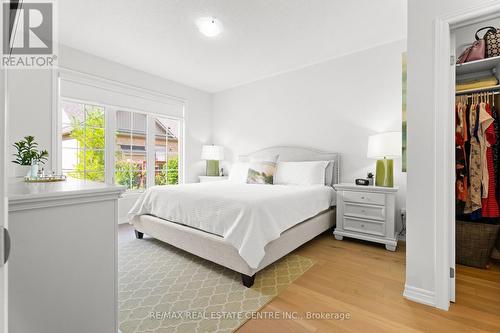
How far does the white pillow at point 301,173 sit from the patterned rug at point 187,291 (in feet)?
3.89

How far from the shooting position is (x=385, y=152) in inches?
105

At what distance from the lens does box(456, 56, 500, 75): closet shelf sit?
77.9 inches

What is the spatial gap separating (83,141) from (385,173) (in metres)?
4.22

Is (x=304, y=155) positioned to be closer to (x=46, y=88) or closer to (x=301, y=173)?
(x=301, y=173)

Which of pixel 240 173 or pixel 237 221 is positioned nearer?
pixel 237 221

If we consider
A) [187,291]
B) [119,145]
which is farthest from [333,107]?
[119,145]

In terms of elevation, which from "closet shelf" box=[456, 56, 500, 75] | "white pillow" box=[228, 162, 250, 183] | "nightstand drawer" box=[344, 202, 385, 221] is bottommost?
"nightstand drawer" box=[344, 202, 385, 221]

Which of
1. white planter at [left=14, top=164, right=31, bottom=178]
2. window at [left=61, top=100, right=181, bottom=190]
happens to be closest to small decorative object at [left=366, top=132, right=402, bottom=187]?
white planter at [left=14, top=164, right=31, bottom=178]

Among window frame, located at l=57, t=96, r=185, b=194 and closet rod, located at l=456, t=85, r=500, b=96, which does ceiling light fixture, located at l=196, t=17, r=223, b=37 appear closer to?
window frame, located at l=57, t=96, r=185, b=194

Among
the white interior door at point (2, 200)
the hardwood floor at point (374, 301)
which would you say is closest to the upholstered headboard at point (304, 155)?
the hardwood floor at point (374, 301)

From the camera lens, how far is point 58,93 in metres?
3.07

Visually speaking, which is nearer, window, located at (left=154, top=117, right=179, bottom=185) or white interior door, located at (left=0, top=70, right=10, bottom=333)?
white interior door, located at (left=0, top=70, right=10, bottom=333)

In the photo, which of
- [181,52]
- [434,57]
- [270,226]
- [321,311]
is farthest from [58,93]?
[434,57]

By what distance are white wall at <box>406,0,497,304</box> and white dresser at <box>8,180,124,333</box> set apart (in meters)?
1.92
